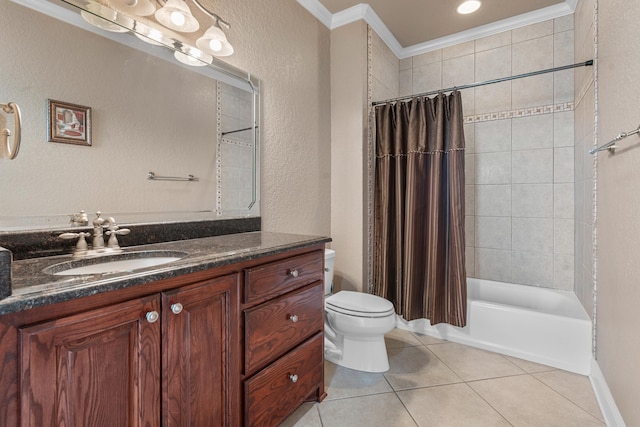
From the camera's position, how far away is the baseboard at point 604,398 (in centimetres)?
134

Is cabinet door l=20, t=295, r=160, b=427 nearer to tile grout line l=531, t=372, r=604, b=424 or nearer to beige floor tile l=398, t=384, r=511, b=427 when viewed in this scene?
beige floor tile l=398, t=384, r=511, b=427

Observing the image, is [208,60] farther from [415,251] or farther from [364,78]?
[415,251]

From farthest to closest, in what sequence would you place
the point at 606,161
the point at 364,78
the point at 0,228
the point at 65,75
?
1. the point at 364,78
2. the point at 606,161
3. the point at 65,75
4. the point at 0,228

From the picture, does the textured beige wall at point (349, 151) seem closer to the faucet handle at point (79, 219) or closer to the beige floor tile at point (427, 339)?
the beige floor tile at point (427, 339)

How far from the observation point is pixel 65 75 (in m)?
1.12

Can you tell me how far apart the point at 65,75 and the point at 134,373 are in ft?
3.55

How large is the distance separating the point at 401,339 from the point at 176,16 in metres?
2.41

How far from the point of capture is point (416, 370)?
73.2 inches

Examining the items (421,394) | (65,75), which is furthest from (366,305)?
(65,75)

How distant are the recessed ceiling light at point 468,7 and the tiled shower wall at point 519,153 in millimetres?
413

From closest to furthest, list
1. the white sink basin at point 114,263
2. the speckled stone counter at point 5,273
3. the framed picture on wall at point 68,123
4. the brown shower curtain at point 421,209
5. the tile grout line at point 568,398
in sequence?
the speckled stone counter at point 5,273
the white sink basin at point 114,263
the framed picture on wall at point 68,123
the tile grout line at point 568,398
the brown shower curtain at point 421,209

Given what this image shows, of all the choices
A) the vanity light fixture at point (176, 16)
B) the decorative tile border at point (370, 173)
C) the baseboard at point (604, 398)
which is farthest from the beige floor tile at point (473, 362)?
the vanity light fixture at point (176, 16)

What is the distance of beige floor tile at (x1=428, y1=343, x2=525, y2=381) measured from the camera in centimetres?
182

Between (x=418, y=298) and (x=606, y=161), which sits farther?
(x=418, y=298)
